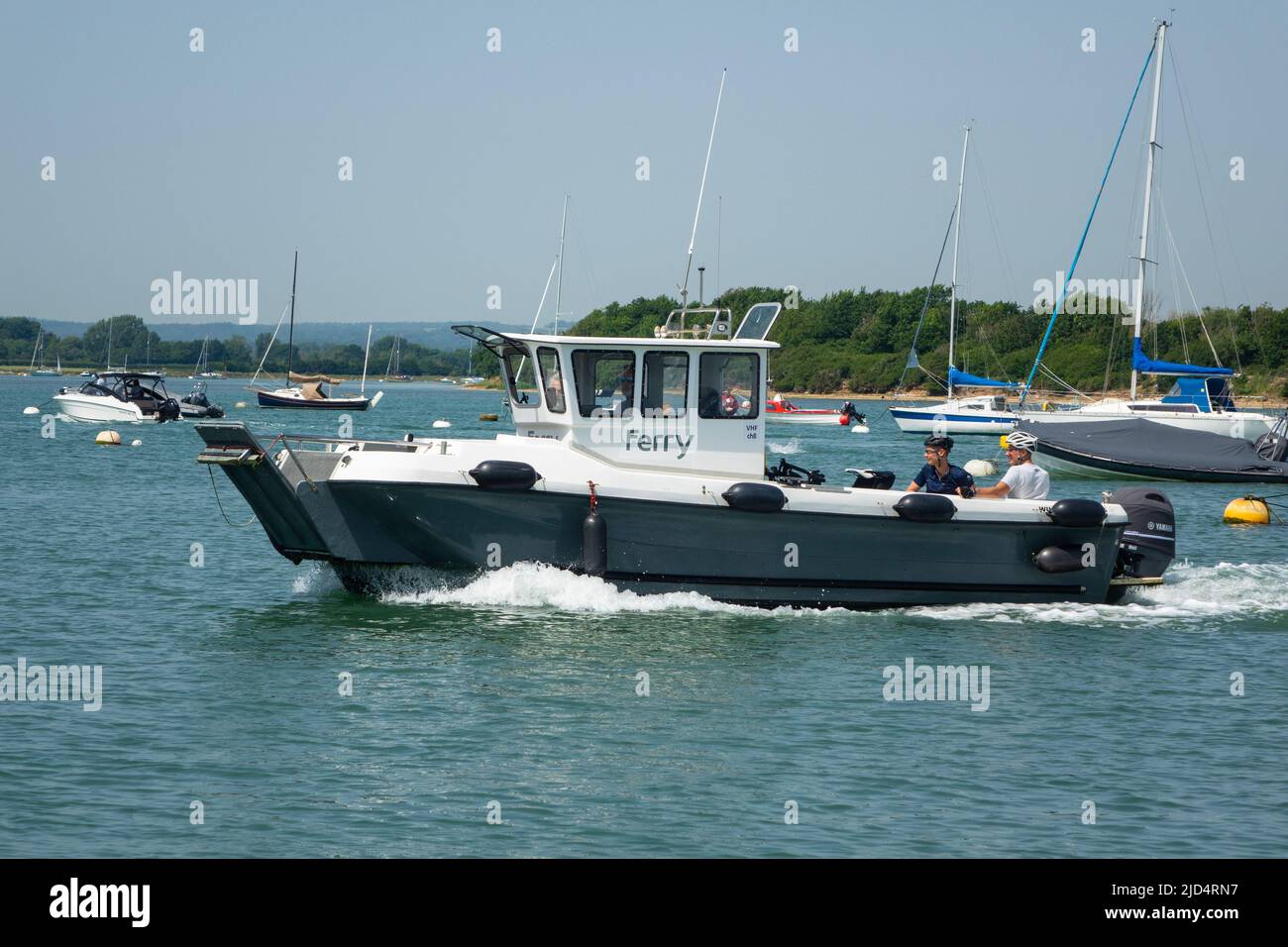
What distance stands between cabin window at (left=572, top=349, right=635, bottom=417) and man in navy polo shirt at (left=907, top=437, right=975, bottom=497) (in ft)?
9.36

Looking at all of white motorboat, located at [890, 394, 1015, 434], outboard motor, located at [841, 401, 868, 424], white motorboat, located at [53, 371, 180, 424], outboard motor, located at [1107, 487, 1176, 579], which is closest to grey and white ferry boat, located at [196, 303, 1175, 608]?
outboard motor, located at [1107, 487, 1176, 579]

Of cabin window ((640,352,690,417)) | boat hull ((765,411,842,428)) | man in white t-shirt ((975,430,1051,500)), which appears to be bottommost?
boat hull ((765,411,842,428))

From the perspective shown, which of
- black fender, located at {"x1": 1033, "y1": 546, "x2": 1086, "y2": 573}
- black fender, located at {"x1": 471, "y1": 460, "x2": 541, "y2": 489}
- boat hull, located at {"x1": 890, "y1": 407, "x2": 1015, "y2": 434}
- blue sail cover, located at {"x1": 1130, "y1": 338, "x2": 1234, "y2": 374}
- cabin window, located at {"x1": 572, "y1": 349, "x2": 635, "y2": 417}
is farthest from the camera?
boat hull, located at {"x1": 890, "y1": 407, "x2": 1015, "y2": 434}

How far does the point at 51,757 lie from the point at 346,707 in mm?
2035

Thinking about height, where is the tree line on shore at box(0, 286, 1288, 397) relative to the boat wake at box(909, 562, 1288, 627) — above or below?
above

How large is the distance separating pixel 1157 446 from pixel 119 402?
39650mm

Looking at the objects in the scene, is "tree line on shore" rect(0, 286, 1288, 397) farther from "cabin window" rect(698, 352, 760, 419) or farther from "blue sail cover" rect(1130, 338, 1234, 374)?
"cabin window" rect(698, 352, 760, 419)

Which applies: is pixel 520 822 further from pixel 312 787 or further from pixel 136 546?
pixel 136 546

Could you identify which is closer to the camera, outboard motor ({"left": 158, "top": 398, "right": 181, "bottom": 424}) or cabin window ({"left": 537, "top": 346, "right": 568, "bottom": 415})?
cabin window ({"left": 537, "top": 346, "right": 568, "bottom": 415})

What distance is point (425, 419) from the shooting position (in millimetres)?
76875

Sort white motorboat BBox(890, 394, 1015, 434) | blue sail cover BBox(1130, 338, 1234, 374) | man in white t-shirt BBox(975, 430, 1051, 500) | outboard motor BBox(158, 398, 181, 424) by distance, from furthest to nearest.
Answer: outboard motor BBox(158, 398, 181, 424), white motorboat BBox(890, 394, 1015, 434), blue sail cover BBox(1130, 338, 1234, 374), man in white t-shirt BBox(975, 430, 1051, 500)

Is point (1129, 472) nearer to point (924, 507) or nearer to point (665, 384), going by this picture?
point (924, 507)

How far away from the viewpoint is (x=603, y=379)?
13.6m

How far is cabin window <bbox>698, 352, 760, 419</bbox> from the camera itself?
13695 mm
